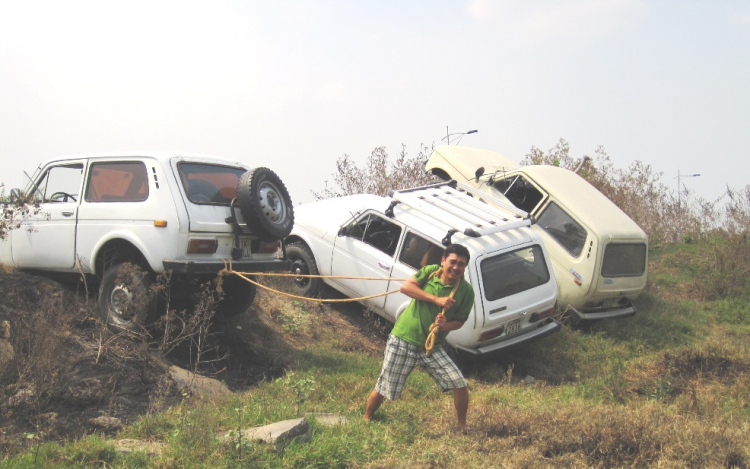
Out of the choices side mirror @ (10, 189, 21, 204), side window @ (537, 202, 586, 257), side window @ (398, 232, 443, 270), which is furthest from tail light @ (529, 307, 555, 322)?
side mirror @ (10, 189, 21, 204)

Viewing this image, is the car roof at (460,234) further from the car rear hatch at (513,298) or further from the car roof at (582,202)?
the car roof at (582,202)

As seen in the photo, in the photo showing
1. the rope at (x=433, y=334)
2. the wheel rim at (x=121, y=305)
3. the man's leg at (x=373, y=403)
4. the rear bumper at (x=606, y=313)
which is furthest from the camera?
the rear bumper at (x=606, y=313)

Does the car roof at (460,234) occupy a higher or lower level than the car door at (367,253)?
higher

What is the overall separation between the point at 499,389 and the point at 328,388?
73.6 inches

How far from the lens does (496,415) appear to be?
5.56 meters

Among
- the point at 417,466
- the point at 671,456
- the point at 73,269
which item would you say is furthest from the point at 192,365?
the point at 671,456

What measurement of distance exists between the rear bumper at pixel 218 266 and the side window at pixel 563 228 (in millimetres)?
4537

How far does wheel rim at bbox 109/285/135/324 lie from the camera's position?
21.5 feet

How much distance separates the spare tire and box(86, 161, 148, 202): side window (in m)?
0.99

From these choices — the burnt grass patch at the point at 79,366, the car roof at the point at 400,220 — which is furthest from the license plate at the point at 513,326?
the burnt grass patch at the point at 79,366

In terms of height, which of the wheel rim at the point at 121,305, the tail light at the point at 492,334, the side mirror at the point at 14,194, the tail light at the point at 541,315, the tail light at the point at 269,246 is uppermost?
the side mirror at the point at 14,194

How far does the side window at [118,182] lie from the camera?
6.91 metres

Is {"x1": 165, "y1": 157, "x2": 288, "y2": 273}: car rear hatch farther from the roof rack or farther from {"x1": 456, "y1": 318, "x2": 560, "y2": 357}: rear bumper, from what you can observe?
{"x1": 456, "y1": 318, "x2": 560, "y2": 357}: rear bumper

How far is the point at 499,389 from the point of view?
715 cm
